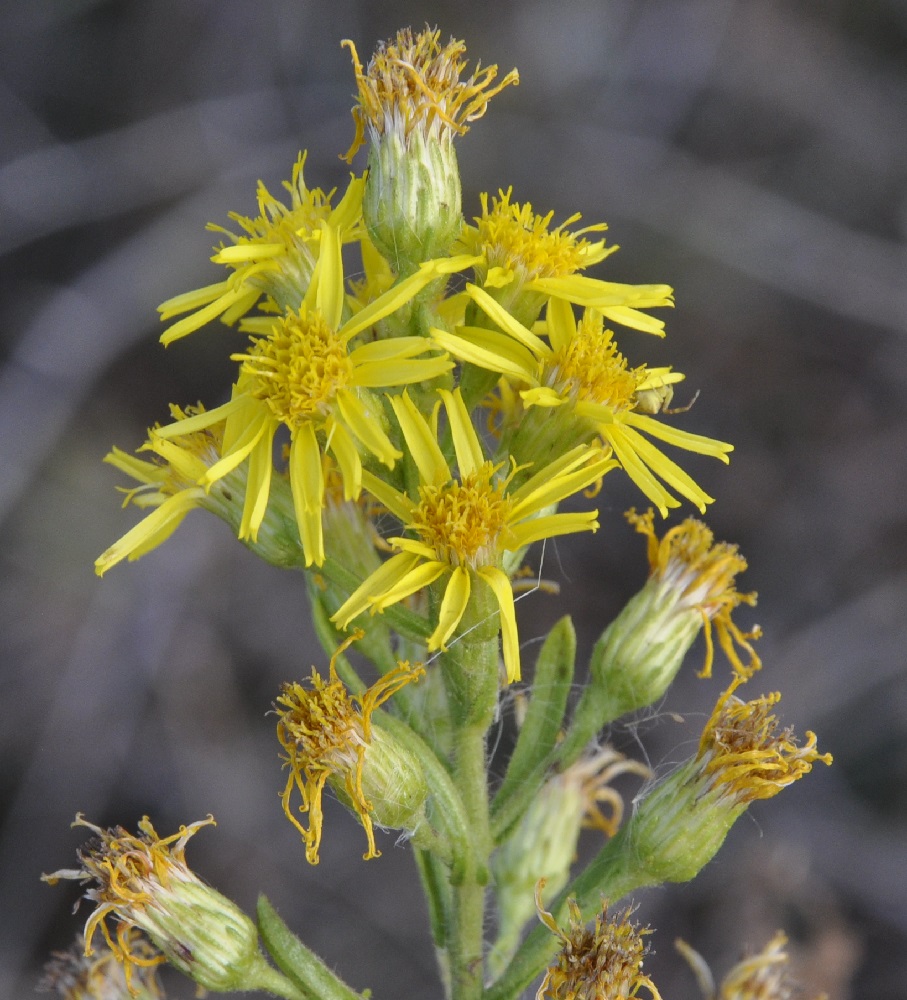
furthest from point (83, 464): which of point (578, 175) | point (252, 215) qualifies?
point (578, 175)

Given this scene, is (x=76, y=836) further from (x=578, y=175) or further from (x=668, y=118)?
(x=668, y=118)

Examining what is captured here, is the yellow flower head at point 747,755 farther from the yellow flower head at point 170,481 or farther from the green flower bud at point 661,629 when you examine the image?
the yellow flower head at point 170,481

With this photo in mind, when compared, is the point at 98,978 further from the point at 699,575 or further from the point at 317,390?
the point at 699,575

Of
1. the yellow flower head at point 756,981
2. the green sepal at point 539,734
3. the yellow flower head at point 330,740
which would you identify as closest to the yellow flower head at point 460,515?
the yellow flower head at point 330,740

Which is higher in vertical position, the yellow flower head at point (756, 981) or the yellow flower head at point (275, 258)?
the yellow flower head at point (275, 258)

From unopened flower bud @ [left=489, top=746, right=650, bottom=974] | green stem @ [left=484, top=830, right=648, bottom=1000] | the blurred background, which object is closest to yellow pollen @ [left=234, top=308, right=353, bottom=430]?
green stem @ [left=484, top=830, right=648, bottom=1000]

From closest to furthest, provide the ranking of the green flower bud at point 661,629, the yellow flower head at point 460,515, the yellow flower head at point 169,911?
the yellow flower head at point 460,515, the yellow flower head at point 169,911, the green flower bud at point 661,629
